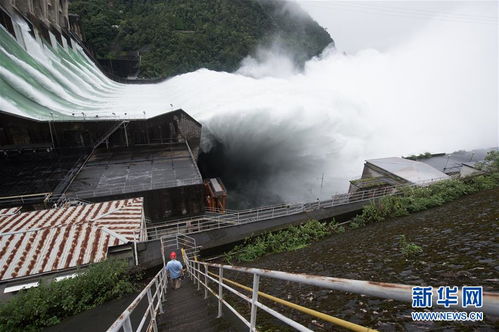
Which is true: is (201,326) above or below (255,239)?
above

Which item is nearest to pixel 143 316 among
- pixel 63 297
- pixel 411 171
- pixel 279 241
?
pixel 63 297

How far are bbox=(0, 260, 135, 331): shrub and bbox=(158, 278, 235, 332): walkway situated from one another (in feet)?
4.36

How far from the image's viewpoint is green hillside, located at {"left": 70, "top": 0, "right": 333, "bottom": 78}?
170ft

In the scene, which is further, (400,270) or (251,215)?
(251,215)

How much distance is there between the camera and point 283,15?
81.4 metres

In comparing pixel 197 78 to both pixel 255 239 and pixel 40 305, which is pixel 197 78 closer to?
pixel 255 239

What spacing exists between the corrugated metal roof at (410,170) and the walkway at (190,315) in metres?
13.4

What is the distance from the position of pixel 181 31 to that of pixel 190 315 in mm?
67206

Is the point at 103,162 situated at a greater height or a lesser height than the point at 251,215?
greater

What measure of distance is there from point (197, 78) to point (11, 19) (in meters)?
21.9

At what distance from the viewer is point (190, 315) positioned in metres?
4.03

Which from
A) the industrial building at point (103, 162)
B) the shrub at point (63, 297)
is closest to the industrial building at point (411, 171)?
the industrial building at point (103, 162)

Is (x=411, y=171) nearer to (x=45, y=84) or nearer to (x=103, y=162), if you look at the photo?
(x=103, y=162)

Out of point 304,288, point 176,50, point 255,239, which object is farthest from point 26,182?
point 176,50
